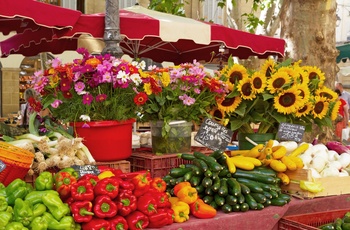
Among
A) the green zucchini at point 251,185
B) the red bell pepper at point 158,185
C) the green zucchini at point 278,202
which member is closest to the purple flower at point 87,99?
the red bell pepper at point 158,185

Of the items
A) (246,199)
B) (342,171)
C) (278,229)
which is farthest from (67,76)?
(342,171)

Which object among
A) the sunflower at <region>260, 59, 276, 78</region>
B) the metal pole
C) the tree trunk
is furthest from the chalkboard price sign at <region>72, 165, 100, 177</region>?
the tree trunk

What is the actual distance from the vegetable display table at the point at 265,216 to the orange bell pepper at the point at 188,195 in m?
0.11

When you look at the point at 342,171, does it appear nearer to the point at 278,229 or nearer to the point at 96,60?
the point at 278,229

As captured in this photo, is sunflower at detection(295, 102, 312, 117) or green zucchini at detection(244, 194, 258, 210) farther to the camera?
sunflower at detection(295, 102, 312, 117)

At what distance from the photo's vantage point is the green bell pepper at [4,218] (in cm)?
235

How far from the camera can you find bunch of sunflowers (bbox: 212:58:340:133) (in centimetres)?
409

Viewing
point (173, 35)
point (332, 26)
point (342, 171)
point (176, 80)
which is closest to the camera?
point (176, 80)

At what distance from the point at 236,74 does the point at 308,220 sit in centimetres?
143

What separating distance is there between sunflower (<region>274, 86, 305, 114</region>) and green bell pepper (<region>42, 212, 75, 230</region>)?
217 cm

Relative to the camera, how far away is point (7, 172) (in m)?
2.77

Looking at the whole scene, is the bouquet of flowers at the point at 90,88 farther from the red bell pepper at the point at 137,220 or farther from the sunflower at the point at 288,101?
the sunflower at the point at 288,101

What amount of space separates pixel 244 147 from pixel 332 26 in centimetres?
351

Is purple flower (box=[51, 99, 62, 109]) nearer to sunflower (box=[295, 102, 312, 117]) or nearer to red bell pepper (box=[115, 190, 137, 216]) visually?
red bell pepper (box=[115, 190, 137, 216])
